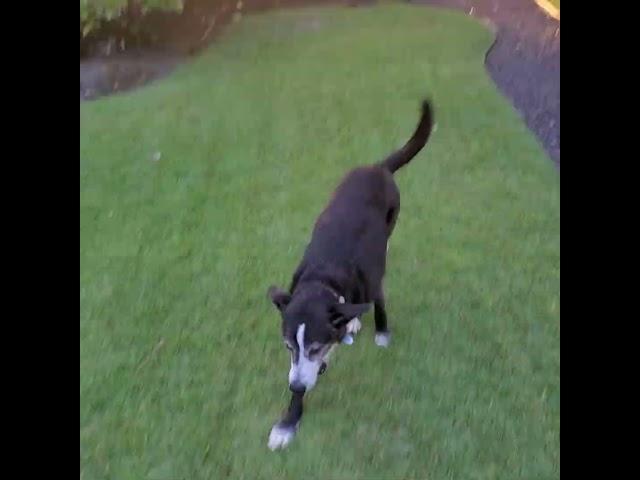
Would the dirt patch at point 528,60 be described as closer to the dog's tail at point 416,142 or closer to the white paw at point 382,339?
the dog's tail at point 416,142

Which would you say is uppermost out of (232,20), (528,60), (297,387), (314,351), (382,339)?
(314,351)

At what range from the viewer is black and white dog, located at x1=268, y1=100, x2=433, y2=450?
321cm

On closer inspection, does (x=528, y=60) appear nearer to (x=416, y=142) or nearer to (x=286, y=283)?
(x=416, y=142)

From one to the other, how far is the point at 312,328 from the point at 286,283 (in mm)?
1497

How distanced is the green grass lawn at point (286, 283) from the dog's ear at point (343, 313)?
0.64 m

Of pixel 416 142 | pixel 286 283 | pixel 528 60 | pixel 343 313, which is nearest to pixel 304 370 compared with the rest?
pixel 343 313

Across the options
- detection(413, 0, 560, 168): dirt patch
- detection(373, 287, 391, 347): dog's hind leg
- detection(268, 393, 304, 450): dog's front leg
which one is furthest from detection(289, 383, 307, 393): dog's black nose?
detection(413, 0, 560, 168): dirt patch

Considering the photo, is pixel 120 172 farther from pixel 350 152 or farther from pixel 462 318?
pixel 462 318

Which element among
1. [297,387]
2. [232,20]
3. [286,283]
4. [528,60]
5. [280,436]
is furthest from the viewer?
[232,20]

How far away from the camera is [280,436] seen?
3.45m

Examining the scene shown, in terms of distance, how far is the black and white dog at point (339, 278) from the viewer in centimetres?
321

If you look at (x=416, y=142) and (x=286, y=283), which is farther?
(x=286, y=283)

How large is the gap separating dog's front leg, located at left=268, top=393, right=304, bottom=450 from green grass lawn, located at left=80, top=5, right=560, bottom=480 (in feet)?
0.18
